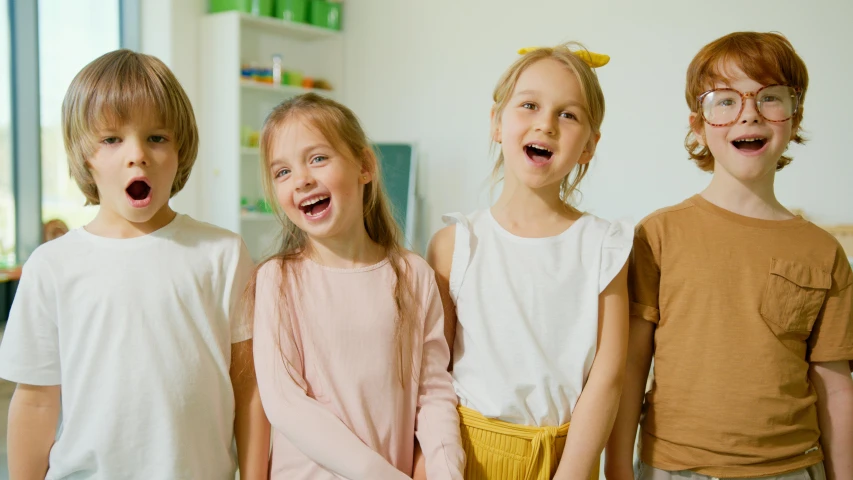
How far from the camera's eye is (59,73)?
14.3 ft

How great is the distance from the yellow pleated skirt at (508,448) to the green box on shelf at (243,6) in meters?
3.92

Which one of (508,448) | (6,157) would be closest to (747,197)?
(508,448)

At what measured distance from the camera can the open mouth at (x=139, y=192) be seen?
1.20 m

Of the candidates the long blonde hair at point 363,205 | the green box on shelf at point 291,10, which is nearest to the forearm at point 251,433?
the long blonde hair at point 363,205

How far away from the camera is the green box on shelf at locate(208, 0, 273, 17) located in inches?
182

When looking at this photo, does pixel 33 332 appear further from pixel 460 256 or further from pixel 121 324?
pixel 460 256

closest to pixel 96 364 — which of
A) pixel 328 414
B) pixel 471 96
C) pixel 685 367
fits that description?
pixel 328 414

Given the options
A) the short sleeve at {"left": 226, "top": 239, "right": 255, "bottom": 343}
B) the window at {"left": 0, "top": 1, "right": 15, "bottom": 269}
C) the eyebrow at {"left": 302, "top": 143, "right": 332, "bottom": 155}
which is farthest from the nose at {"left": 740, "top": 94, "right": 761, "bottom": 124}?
the window at {"left": 0, "top": 1, "right": 15, "bottom": 269}

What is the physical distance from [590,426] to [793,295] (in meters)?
0.43

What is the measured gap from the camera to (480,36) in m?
4.76

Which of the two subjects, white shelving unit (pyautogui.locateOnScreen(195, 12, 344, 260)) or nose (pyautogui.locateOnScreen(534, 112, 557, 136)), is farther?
Result: white shelving unit (pyautogui.locateOnScreen(195, 12, 344, 260))

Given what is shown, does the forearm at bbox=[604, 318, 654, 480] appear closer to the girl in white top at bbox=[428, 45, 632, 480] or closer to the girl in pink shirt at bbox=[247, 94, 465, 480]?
the girl in white top at bbox=[428, 45, 632, 480]

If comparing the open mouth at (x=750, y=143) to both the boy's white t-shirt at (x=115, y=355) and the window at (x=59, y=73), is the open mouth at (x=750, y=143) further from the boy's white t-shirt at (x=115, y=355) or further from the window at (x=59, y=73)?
the window at (x=59, y=73)

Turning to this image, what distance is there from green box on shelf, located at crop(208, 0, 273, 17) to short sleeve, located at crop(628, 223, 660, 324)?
3.82m
